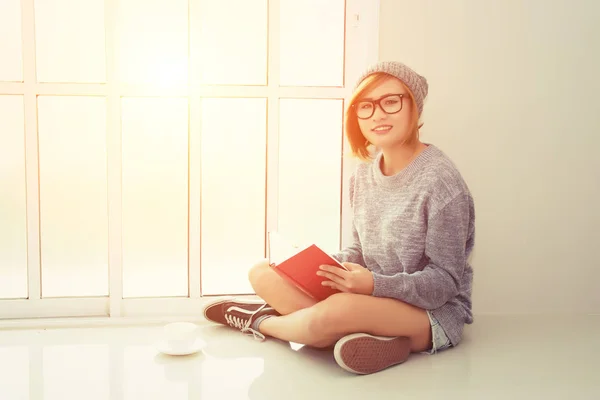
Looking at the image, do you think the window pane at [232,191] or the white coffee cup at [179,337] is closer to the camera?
the white coffee cup at [179,337]

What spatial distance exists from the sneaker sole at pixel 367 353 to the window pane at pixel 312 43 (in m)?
0.96

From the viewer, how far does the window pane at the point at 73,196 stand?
6.00 ft

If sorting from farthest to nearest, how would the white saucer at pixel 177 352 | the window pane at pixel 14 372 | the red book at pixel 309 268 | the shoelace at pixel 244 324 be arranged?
the shoelace at pixel 244 324, the white saucer at pixel 177 352, the red book at pixel 309 268, the window pane at pixel 14 372

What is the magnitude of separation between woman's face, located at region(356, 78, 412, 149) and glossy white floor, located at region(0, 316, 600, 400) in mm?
621

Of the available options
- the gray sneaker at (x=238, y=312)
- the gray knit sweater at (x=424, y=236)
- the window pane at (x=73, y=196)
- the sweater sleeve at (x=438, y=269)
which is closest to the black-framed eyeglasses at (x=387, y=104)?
the gray knit sweater at (x=424, y=236)

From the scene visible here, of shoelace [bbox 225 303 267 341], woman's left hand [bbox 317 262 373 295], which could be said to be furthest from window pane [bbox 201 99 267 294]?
woman's left hand [bbox 317 262 373 295]

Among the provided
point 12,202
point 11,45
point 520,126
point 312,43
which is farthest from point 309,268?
point 11,45

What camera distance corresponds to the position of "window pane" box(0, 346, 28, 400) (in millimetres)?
1211

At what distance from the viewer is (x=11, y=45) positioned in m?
1.78

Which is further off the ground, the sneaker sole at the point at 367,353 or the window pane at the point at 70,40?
the window pane at the point at 70,40

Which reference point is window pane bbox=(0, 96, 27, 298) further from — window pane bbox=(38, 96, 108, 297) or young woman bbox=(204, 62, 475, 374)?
young woman bbox=(204, 62, 475, 374)

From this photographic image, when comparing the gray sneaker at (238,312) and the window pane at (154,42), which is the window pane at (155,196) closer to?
the window pane at (154,42)

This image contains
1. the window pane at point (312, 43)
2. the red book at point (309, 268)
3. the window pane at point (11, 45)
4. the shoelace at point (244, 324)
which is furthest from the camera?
the window pane at point (312, 43)

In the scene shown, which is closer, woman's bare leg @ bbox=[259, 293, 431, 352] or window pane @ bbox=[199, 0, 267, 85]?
woman's bare leg @ bbox=[259, 293, 431, 352]
